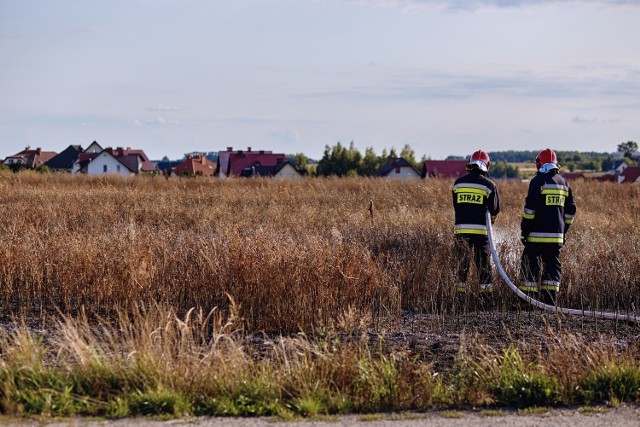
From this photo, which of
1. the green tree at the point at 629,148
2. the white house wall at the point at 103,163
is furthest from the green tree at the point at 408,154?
the green tree at the point at 629,148

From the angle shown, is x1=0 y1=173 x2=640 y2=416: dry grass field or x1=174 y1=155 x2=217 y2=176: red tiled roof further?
x1=174 y1=155 x2=217 y2=176: red tiled roof

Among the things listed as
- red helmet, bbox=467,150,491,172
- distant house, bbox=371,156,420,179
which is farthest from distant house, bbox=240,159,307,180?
red helmet, bbox=467,150,491,172

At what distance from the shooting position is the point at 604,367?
6.45m

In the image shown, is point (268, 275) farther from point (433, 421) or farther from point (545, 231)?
point (433, 421)

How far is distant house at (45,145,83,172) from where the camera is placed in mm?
87875

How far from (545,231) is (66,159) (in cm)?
8651

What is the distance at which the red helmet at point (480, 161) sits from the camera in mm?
10705

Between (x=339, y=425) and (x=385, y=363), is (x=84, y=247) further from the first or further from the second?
(x=339, y=425)

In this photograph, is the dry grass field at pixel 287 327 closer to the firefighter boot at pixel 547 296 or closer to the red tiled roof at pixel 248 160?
the firefighter boot at pixel 547 296

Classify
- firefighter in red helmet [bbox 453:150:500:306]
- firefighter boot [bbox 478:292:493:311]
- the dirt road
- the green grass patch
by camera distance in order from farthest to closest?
firefighter in red helmet [bbox 453:150:500:306] → firefighter boot [bbox 478:292:493:311] → the green grass patch → the dirt road

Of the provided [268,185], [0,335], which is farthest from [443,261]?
[268,185]

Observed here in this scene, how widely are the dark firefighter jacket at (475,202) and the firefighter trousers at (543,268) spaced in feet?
2.41

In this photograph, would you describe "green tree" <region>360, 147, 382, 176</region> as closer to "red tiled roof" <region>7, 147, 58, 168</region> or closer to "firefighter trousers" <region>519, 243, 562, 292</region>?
"red tiled roof" <region>7, 147, 58, 168</region>

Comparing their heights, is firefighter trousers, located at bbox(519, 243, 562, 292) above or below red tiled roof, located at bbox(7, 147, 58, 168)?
below
